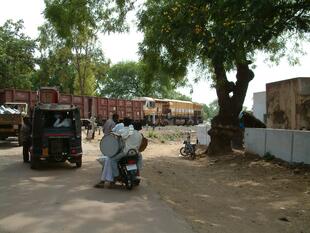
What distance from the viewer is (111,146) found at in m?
11.5

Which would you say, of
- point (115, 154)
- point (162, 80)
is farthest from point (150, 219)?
point (162, 80)

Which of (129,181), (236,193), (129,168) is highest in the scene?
(129,168)

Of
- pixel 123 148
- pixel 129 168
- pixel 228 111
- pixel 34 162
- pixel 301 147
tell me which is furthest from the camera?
pixel 228 111

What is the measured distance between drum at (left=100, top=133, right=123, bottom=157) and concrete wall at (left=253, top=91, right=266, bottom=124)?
2782 centimetres

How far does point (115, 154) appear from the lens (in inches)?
455

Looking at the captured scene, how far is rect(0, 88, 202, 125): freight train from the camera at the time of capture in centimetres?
3678

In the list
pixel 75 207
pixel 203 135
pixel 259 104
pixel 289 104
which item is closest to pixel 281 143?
pixel 289 104

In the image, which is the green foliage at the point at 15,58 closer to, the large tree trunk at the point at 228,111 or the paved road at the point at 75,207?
the large tree trunk at the point at 228,111

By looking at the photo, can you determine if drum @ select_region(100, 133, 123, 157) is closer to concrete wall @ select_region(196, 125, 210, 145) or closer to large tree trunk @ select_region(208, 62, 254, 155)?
large tree trunk @ select_region(208, 62, 254, 155)

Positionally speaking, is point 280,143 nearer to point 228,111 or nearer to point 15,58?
point 228,111

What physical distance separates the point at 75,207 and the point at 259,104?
103 feet

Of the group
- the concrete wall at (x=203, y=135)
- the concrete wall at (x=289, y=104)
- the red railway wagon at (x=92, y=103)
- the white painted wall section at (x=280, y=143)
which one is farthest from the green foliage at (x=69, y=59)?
the white painted wall section at (x=280, y=143)

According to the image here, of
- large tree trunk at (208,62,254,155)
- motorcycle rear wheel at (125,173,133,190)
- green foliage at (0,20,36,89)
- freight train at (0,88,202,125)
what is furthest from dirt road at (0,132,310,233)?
green foliage at (0,20,36,89)

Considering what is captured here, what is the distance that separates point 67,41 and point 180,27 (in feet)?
27.7
